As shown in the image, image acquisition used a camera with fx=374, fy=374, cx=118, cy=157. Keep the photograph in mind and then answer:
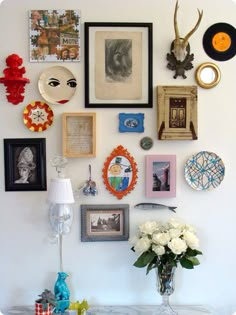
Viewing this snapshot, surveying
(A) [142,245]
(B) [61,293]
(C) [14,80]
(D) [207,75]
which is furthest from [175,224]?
(C) [14,80]

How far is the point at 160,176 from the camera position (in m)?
1.65

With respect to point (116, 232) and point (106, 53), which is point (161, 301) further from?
point (106, 53)

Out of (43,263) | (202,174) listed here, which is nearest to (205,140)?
(202,174)

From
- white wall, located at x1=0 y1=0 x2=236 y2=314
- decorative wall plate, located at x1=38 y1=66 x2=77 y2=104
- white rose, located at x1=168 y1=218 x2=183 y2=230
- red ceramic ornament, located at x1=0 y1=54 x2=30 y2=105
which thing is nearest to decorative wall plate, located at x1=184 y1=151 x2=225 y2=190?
white wall, located at x1=0 y1=0 x2=236 y2=314

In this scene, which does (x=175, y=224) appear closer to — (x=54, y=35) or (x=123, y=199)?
(x=123, y=199)

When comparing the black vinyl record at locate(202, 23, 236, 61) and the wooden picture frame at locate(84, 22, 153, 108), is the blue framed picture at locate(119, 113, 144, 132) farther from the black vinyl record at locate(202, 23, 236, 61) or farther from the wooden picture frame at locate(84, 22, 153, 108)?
the black vinyl record at locate(202, 23, 236, 61)

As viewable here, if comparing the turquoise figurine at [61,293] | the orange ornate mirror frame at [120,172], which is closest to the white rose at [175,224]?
the orange ornate mirror frame at [120,172]

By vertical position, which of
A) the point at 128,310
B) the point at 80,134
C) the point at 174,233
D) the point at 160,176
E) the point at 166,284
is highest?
the point at 80,134

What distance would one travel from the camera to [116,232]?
1.65 meters

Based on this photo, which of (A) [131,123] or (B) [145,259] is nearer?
(B) [145,259]

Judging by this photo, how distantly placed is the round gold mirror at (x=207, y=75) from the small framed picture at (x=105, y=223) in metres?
0.63

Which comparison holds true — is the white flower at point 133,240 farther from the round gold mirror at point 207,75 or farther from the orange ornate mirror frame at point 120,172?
the round gold mirror at point 207,75

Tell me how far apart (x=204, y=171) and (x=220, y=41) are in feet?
1.89

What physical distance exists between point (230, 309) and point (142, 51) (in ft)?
4.00
